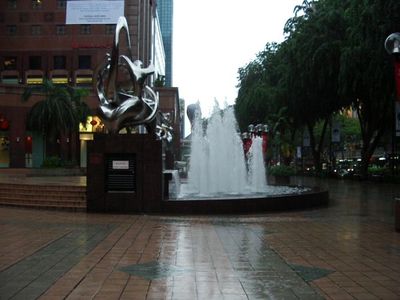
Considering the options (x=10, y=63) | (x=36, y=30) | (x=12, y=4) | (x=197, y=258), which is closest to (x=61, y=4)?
(x=36, y=30)

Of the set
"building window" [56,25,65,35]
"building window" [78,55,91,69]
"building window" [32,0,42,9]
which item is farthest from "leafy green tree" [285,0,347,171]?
"building window" [32,0,42,9]

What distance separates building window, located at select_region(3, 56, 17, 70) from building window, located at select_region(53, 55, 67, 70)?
220 inches

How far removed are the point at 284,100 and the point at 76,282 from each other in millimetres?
37114

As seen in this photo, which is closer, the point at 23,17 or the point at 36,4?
the point at 36,4

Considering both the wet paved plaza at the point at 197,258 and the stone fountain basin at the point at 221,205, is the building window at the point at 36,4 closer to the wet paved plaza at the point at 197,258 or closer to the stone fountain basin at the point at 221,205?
the stone fountain basin at the point at 221,205

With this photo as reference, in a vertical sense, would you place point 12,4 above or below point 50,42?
above

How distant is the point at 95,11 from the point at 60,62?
8.33 meters

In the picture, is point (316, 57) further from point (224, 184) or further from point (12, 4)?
point (12, 4)

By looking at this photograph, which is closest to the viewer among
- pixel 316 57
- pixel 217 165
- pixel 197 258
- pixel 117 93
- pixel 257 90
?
pixel 197 258

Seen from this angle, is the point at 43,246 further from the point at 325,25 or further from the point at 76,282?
the point at 325,25

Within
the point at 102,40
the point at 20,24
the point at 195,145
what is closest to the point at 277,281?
the point at 195,145

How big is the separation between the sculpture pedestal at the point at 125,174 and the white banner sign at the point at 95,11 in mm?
61470

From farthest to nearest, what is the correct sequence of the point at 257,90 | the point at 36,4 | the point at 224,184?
the point at 36,4 < the point at 257,90 < the point at 224,184

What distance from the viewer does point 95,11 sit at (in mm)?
76688
